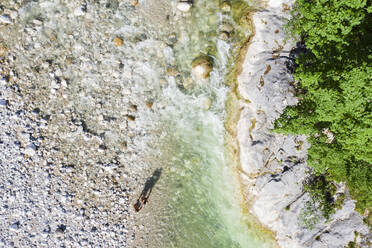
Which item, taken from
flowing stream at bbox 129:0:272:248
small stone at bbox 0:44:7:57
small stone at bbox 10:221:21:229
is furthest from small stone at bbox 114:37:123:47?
small stone at bbox 10:221:21:229

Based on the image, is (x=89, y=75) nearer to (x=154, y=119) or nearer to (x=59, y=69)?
(x=59, y=69)

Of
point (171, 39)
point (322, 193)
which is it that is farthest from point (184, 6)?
point (322, 193)

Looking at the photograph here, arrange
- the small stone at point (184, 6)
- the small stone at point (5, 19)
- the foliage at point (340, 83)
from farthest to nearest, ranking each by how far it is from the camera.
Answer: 1. the small stone at point (184, 6)
2. the small stone at point (5, 19)
3. the foliage at point (340, 83)

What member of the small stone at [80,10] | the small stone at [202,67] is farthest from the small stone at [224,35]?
the small stone at [80,10]

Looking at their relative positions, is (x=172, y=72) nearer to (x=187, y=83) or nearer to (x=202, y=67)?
(x=187, y=83)

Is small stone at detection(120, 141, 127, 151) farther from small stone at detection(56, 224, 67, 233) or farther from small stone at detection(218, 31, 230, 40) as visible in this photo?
small stone at detection(218, 31, 230, 40)

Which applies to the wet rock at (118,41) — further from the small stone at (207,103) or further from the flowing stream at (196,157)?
the small stone at (207,103)
